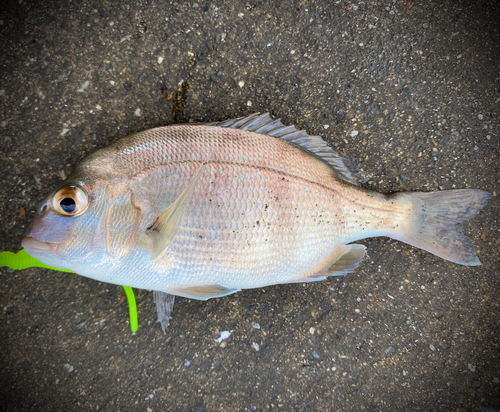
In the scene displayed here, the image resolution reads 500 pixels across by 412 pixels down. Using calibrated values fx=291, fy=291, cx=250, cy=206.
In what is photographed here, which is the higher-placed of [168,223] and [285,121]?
[285,121]

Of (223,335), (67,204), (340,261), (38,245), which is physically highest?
(67,204)

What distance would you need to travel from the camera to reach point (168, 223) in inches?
54.9

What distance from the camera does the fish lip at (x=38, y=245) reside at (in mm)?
1363

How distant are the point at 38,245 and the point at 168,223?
→ 2.00 feet

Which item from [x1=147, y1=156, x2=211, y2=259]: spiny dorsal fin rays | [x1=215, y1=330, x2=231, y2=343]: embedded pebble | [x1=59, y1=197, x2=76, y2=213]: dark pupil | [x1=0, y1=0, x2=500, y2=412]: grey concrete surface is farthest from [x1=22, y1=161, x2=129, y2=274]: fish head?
[x1=215, y1=330, x2=231, y2=343]: embedded pebble

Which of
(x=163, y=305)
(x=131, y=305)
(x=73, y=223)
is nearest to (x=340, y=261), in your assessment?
(x=163, y=305)

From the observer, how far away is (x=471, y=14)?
192 centimetres

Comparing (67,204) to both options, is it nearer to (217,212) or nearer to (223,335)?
(217,212)

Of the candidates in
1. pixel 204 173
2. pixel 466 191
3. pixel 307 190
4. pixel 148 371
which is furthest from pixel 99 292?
pixel 466 191

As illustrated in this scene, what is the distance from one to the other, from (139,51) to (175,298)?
5.25 ft

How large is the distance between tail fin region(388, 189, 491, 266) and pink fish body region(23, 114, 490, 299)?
1 centimetres

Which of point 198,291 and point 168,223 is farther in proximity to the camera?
point 198,291

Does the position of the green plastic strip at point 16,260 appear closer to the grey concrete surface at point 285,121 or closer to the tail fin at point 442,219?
the grey concrete surface at point 285,121

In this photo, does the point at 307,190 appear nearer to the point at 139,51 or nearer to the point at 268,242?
the point at 268,242
